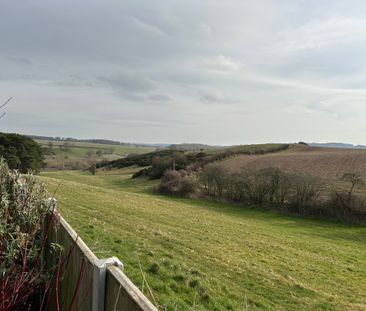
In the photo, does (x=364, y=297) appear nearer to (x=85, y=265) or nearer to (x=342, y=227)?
(x=85, y=265)

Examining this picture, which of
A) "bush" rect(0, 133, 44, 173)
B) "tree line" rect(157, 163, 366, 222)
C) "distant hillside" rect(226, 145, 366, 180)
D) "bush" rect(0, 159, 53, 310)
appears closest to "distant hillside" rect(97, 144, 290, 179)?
"distant hillside" rect(226, 145, 366, 180)

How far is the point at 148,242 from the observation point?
13711 mm

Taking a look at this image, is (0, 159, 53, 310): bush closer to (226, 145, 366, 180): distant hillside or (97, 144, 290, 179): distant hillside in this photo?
(226, 145, 366, 180): distant hillside

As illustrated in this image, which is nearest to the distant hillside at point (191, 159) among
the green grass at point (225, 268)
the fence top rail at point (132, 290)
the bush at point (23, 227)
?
the green grass at point (225, 268)

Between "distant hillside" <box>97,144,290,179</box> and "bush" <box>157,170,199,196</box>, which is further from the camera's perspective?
"distant hillside" <box>97,144,290,179</box>

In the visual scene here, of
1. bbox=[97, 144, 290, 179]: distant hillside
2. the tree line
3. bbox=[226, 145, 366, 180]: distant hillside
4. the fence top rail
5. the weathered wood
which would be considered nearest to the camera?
the fence top rail

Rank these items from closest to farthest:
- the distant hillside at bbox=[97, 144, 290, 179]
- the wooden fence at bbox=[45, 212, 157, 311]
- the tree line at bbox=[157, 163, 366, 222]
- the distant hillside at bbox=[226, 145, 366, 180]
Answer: the wooden fence at bbox=[45, 212, 157, 311]
the tree line at bbox=[157, 163, 366, 222]
the distant hillside at bbox=[226, 145, 366, 180]
the distant hillside at bbox=[97, 144, 290, 179]

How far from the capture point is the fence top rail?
2.96 meters

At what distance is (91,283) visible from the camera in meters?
4.05

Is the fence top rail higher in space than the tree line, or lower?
higher

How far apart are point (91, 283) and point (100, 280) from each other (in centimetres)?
33

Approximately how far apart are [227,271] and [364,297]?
4.85m

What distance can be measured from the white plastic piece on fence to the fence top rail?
0.07 metres

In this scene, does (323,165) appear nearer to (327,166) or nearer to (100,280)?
(327,166)
